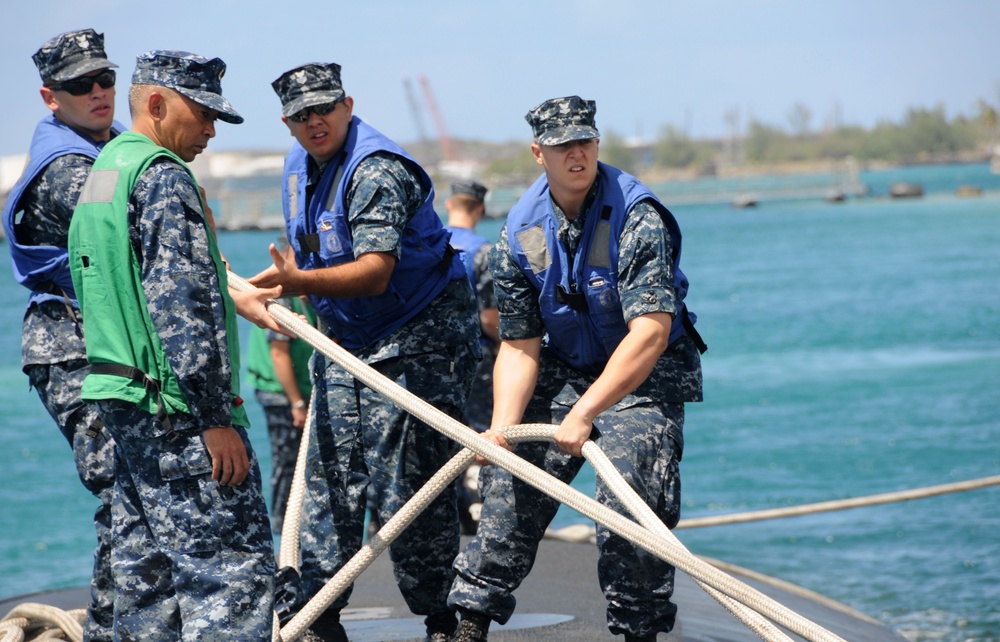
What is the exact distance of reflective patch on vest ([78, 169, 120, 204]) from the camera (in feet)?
13.7

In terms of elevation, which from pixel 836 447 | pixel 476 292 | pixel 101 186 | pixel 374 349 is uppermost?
pixel 101 186

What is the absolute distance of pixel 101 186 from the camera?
4191 millimetres

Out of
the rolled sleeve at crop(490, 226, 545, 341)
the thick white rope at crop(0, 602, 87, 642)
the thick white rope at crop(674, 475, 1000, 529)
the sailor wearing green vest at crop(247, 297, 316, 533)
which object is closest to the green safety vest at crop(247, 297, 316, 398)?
the sailor wearing green vest at crop(247, 297, 316, 533)

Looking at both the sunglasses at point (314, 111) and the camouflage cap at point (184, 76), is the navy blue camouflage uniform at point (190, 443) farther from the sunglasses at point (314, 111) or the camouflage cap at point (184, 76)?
the sunglasses at point (314, 111)

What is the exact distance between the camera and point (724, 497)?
17.9 metres

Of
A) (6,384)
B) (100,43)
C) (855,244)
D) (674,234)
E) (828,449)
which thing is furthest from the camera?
(855,244)

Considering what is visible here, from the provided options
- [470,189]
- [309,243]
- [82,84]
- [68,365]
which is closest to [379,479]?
[309,243]

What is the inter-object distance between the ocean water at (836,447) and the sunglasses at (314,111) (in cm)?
687

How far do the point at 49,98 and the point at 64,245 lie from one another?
25.8 inches

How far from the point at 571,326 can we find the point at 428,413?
698 mm

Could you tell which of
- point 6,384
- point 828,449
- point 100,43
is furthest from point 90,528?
point 6,384

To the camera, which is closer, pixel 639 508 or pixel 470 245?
pixel 639 508

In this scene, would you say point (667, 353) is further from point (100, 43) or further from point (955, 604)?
point (955, 604)

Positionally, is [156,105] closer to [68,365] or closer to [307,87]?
[307,87]
